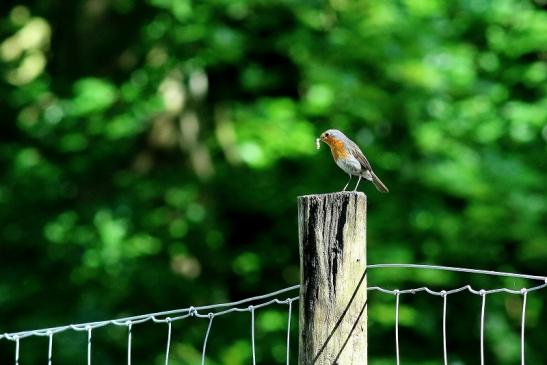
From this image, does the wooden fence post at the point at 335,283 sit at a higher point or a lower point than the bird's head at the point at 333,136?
lower

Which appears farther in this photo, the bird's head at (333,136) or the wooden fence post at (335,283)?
the bird's head at (333,136)

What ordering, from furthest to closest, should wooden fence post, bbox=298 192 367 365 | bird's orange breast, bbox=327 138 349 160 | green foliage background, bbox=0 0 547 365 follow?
green foliage background, bbox=0 0 547 365
bird's orange breast, bbox=327 138 349 160
wooden fence post, bbox=298 192 367 365

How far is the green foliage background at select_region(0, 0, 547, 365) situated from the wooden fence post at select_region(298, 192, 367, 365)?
16.5ft

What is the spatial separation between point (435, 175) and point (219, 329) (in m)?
2.36

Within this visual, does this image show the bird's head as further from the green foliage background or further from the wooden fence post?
the green foliage background

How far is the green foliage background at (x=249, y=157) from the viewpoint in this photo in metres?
7.82

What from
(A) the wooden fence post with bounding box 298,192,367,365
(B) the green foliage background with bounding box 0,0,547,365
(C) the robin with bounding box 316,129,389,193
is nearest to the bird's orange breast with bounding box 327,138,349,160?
(C) the robin with bounding box 316,129,389,193

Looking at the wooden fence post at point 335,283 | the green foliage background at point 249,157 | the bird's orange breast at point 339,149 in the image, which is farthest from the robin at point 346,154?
the green foliage background at point 249,157

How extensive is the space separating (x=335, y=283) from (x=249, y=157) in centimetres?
576

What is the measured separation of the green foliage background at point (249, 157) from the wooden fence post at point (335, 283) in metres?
5.02

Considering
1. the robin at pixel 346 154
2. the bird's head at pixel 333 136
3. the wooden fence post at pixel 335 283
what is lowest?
the wooden fence post at pixel 335 283

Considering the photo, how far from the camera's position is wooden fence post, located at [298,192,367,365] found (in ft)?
8.69

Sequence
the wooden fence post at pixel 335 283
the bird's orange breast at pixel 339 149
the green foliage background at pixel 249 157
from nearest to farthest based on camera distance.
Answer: the wooden fence post at pixel 335 283
the bird's orange breast at pixel 339 149
the green foliage background at pixel 249 157

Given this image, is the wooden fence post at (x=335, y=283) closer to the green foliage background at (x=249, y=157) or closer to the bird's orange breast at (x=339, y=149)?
the bird's orange breast at (x=339, y=149)
